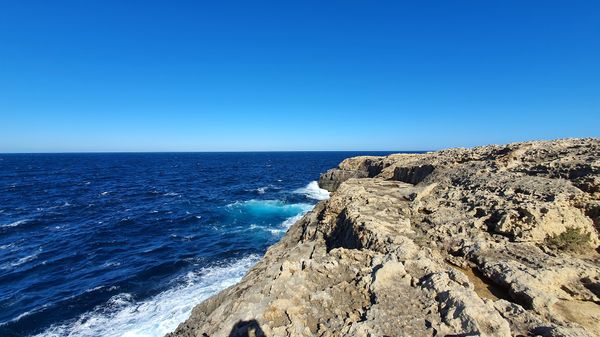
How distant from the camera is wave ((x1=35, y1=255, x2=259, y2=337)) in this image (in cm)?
1566

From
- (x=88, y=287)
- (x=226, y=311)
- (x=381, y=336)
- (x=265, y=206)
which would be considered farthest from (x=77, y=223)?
→ (x=381, y=336)

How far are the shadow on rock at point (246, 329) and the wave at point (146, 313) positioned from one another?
33.3ft

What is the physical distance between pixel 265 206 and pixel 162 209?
564 inches

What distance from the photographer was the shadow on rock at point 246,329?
276 inches

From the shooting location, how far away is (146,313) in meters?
17.1

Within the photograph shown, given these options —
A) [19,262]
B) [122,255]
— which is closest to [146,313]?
[122,255]

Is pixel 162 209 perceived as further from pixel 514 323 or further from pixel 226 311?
pixel 514 323

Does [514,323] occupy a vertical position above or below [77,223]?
above

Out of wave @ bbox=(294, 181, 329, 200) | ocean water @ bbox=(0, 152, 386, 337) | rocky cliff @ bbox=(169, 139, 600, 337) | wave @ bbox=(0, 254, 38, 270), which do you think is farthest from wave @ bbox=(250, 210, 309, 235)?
wave @ bbox=(0, 254, 38, 270)

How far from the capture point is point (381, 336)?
6180mm

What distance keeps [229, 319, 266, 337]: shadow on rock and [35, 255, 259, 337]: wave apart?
10.1 metres

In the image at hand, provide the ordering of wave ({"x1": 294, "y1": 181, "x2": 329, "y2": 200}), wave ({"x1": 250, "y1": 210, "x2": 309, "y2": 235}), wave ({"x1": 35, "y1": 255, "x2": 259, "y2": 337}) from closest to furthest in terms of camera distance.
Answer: wave ({"x1": 35, "y1": 255, "x2": 259, "y2": 337})
wave ({"x1": 250, "y1": 210, "x2": 309, "y2": 235})
wave ({"x1": 294, "y1": 181, "x2": 329, "y2": 200})

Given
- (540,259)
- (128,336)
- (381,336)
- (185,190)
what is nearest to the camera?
(381,336)

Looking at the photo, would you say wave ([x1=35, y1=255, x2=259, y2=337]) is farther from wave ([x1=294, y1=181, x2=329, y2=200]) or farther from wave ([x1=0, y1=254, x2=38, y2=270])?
wave ([x1=294, y1=181, x2=329, y2=200])
